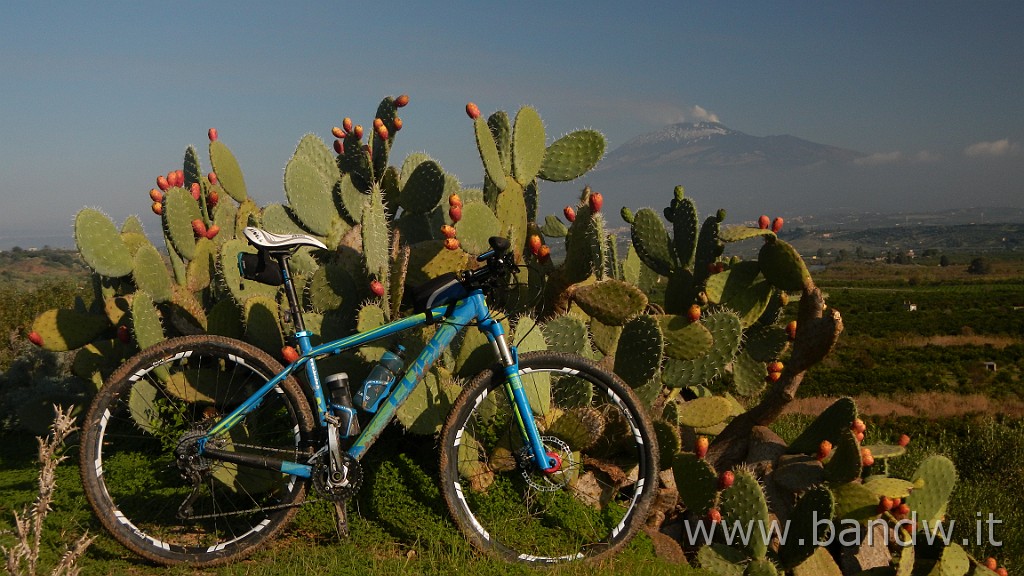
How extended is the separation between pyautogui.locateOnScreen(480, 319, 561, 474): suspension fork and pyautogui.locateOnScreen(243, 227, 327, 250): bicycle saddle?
0.87m

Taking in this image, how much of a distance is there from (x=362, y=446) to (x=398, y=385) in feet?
1.04

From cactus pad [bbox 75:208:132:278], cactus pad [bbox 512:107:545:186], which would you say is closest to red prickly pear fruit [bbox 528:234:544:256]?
cactus pad [bbox 512:107:545:186]

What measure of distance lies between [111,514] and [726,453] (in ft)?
13.5

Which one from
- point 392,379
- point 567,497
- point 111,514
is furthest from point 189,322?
point 567,497

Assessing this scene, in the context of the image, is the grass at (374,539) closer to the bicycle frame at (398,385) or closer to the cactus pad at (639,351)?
the bicycle frame at (398,385)

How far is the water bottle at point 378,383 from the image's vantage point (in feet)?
11.8

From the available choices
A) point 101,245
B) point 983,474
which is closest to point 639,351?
point 101,245

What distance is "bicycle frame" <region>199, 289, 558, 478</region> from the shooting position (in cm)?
349

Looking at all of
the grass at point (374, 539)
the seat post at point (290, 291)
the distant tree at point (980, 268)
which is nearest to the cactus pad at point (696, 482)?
the grass at point (374, 539)

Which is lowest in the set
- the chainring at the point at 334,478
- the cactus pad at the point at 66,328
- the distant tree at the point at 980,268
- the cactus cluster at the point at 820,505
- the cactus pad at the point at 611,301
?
the distant tree at the point at 980,268

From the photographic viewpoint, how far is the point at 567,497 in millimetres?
4391

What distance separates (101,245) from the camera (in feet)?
Result: 18.0

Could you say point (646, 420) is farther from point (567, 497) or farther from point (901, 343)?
point (901, 343)

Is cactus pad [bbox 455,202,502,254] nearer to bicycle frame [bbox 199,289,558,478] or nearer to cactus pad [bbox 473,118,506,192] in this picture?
cactus pad [bbox 473,118,506,192]
